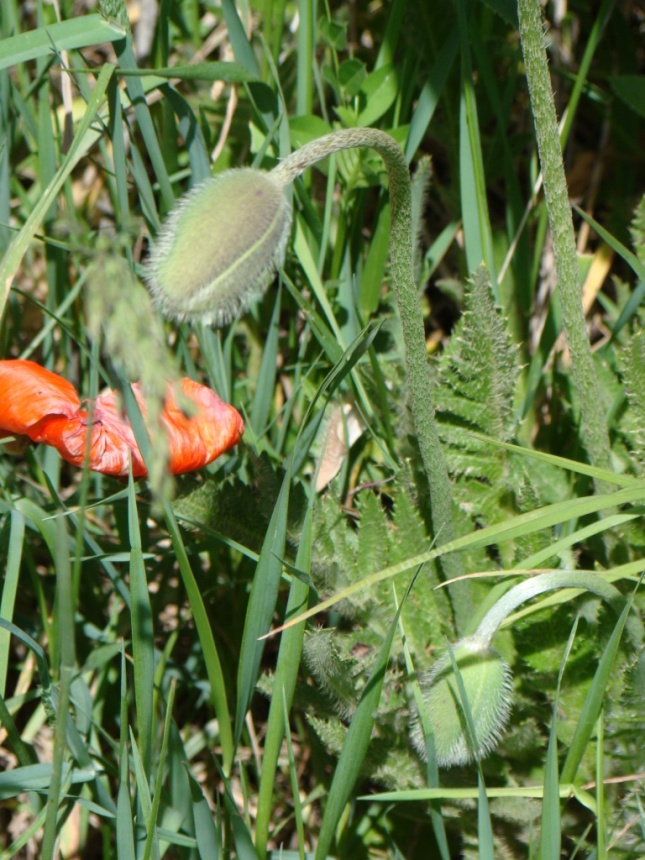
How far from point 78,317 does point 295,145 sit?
0.70m

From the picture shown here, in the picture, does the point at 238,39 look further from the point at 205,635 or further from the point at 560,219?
the point at 205,635

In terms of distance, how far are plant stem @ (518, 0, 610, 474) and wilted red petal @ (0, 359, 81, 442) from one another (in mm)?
809

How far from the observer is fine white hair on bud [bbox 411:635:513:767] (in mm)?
1401

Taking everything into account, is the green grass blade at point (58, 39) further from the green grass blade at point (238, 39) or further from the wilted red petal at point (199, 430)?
the wilted red petal at point (199, 430)

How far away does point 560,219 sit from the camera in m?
1.48

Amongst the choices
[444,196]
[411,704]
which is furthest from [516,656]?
[444,196]

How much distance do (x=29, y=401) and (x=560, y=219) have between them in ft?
2.91

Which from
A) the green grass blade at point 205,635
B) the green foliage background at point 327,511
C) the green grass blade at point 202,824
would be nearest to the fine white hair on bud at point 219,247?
the green foliage background at point 327,511

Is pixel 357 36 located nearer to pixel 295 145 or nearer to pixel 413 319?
pixel 295 145

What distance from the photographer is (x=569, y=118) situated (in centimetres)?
207

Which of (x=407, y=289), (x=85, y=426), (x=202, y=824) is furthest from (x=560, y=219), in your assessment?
(x=202, y=824)

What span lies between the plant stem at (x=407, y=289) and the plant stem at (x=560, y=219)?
24 centimetres

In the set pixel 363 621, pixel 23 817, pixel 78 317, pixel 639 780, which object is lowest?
pixel 23 817

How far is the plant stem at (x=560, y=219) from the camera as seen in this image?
1.40m
